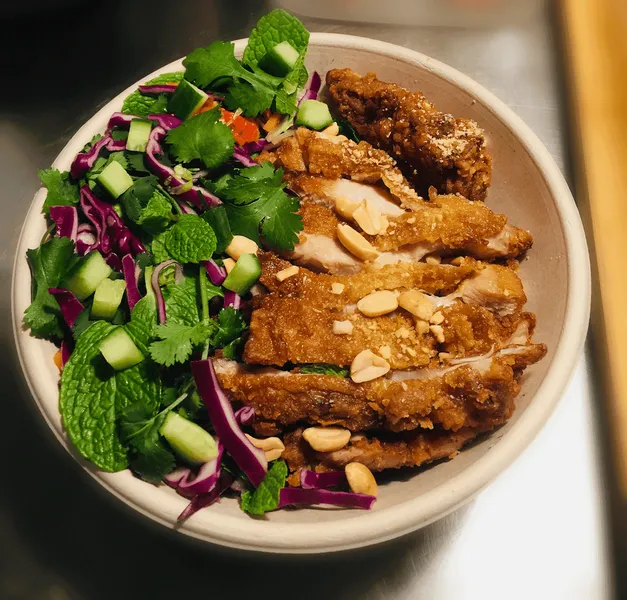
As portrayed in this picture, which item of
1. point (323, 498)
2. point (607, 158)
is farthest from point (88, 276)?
point (607, 158)

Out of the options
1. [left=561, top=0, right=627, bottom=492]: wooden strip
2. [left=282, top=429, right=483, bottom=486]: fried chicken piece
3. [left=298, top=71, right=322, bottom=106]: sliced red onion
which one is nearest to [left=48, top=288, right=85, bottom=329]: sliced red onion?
[left=282, top=429, right=483, bottom=486]: fried chicken piece

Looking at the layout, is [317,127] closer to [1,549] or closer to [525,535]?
[525,535]

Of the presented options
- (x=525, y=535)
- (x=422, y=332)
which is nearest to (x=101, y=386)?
(x=422, y=332)

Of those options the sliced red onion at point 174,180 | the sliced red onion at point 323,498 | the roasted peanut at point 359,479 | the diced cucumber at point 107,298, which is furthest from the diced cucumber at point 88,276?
the roasted peanut at point 359,479

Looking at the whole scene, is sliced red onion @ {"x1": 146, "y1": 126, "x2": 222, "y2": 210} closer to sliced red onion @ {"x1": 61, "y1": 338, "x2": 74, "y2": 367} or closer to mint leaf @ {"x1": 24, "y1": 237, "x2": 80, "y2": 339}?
mint leaf @ {"x1": 24, "y1": 237, "x2": 80, "y2": 339}

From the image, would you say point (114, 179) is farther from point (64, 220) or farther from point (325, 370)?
point (325, 370)

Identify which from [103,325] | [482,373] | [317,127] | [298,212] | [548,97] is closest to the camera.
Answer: [482,373]
